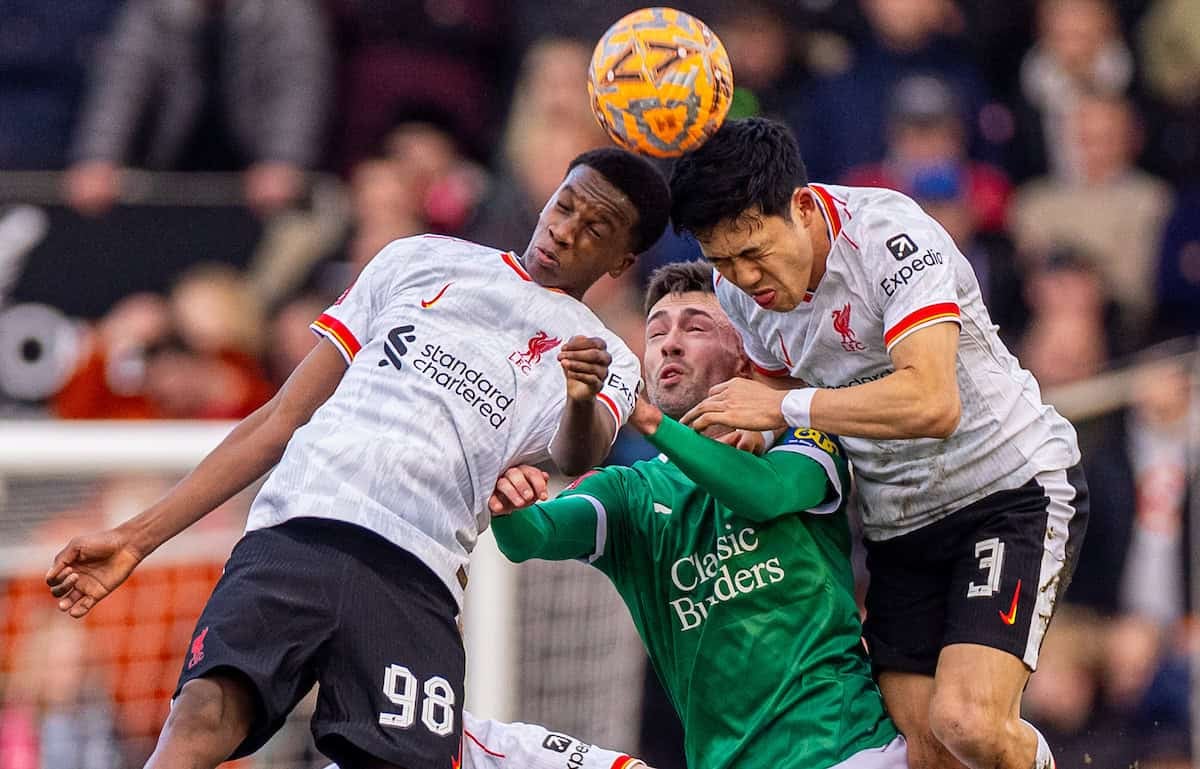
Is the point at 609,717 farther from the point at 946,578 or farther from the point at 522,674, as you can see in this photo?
the point at 946,578

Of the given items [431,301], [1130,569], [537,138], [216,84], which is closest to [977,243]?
[1130,569]

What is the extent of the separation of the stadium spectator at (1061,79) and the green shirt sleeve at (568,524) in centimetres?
512

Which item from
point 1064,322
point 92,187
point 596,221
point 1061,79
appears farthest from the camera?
point 1061,79

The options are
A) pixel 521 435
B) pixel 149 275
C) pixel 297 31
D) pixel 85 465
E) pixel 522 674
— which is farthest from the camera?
pixel 297 31

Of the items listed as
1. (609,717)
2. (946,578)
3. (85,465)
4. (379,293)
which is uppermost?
(379,293)

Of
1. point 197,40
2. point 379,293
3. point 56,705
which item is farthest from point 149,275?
point 379,293

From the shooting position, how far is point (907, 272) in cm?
476

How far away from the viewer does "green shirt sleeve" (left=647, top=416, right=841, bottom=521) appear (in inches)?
182

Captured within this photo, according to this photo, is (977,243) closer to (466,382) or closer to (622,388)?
(622,388)

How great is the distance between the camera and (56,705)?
22.3 ft

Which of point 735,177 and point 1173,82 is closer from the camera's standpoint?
point 735,177

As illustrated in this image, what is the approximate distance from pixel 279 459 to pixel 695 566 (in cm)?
119

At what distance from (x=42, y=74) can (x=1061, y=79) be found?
542cm

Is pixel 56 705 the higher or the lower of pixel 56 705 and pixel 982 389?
the lower
